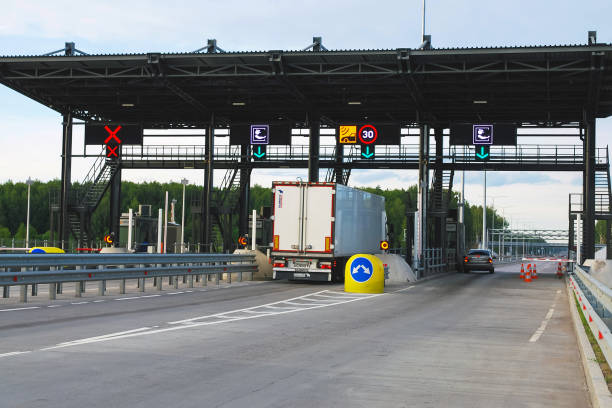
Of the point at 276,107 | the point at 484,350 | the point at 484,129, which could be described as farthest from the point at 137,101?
the point at 484,350

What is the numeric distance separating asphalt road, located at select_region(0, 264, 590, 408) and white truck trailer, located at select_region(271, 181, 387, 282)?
9618mm

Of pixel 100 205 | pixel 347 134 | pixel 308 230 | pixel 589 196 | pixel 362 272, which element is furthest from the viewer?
pixel 100 205

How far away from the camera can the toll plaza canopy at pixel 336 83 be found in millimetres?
33062

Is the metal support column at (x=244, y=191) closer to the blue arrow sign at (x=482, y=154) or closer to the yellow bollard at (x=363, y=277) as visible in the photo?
the blue arrow sign at (x=482, y=154)

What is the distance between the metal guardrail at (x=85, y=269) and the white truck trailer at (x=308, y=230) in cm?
261

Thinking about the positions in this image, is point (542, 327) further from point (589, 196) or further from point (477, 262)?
point (477, 262)

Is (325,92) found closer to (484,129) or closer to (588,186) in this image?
(484,129)

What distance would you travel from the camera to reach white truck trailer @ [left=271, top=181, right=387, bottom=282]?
2812cm

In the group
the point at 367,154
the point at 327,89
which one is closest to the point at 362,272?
the point at 327,89

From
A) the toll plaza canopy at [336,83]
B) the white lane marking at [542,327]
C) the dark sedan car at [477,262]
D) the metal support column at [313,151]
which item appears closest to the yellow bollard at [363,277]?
the white lane marking at [542,327]

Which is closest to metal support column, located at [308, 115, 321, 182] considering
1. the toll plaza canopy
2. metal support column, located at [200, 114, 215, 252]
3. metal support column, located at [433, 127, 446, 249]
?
the toll plaza canopy

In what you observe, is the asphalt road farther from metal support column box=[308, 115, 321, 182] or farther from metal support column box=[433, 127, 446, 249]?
metal support column box=[433, 127, 446, 249]

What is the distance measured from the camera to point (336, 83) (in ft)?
120

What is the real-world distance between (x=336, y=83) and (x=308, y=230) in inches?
409
